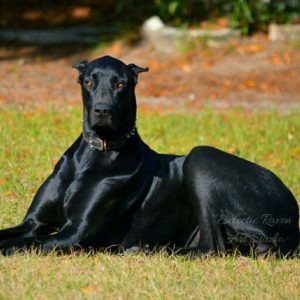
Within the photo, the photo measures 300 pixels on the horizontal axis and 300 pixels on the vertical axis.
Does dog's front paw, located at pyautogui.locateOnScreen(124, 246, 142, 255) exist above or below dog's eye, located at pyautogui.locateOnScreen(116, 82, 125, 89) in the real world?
below

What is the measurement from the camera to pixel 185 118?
433 inches

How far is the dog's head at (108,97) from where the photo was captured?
5820 millimetres

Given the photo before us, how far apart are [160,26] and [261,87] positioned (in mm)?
3793

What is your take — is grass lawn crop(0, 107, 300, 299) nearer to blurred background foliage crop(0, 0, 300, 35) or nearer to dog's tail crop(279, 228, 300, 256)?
dog's tail crop(279, 228, 300, 256)

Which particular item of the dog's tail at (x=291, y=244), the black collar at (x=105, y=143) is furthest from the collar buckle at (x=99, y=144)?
the dog's tail at (x=291, y=244)

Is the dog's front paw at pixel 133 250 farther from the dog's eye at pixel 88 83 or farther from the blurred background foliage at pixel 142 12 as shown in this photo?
the blurred background foliage at pixel 142 12

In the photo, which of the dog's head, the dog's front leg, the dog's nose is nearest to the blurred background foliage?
the dog's head

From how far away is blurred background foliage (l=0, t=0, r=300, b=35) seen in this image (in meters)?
16.5

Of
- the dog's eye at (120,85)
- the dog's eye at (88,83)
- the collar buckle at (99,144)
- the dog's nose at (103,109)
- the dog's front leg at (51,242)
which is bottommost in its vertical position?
the dog's front leg at (51,242)

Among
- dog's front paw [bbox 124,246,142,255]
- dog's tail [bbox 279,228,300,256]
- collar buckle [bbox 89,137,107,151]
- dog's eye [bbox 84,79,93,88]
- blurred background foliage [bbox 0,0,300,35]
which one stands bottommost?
dog's tail [bbox 279,228,300,256]

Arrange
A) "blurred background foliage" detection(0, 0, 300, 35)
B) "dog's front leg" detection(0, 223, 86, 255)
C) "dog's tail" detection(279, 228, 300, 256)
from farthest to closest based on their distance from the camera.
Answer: "blurred background foliage" detection(0, 0, 300, 35) → "dog's tail" detection(279, 228, 300, 256) → "dog's front leg" detection(0, 223, 86, 255)

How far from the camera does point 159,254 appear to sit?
19.6ft

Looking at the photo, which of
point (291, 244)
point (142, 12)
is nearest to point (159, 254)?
point (291, 244)

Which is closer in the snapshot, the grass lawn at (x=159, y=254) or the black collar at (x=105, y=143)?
the grass lawn at (x=159, y=254)
